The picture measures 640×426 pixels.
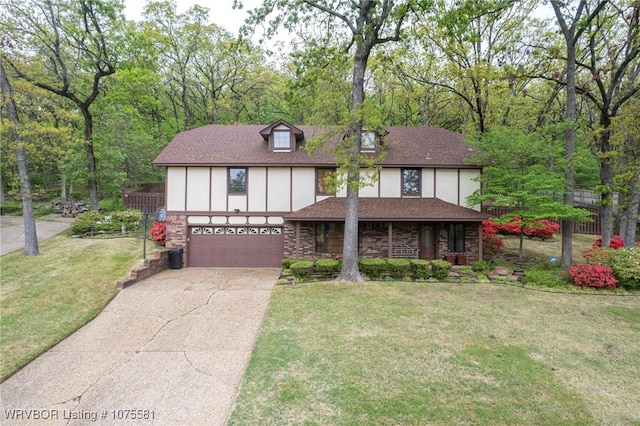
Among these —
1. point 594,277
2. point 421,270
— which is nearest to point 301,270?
point 421,270

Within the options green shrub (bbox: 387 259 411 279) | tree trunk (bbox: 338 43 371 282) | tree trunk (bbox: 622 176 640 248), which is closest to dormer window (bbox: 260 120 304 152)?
tree trunk (bbox: 338 43 371 282)

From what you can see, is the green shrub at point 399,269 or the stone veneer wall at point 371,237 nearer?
the green shrub at point 399,269

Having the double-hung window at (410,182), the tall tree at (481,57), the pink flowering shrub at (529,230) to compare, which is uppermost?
the tall tree at (481,57)

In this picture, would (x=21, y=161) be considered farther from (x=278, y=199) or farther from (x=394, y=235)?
(x=394, y=235)

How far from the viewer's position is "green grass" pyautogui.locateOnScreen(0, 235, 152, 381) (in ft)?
24.4

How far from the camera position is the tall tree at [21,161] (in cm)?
1294

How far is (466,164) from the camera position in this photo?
562 inches

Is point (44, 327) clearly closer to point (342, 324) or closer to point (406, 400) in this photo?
point (342, 324)

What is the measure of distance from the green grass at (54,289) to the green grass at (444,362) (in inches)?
210

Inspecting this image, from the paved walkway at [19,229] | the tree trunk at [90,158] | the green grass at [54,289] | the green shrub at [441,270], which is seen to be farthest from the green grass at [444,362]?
the tree trunk at [90,158]

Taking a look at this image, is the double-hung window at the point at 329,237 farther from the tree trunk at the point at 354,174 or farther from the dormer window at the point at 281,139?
the dormer window at the point at 281,139

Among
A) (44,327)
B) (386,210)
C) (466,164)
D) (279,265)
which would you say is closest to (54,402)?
(44,327)

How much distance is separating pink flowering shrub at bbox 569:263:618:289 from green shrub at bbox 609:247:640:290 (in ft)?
0.68

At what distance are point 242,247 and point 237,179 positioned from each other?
10.6 ft
